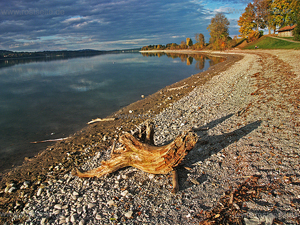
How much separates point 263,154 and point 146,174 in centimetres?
411

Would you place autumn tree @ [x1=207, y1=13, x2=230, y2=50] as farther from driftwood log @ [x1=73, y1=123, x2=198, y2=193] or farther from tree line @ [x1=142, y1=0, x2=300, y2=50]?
driftwood log @ [x1=73, y1=123, x2=198, y2=193]

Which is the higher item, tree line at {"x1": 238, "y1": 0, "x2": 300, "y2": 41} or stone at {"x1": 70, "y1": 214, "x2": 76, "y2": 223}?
tree line at {"x1": 238, "y1": 0, "x2": 300, "y2": 41}

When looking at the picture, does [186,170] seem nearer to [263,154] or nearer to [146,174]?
[146,174]

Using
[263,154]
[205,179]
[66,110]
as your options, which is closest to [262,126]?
Answer: [263,154]

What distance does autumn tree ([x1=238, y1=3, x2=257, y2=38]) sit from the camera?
7714 cm

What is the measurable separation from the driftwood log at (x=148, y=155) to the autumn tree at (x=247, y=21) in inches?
3709

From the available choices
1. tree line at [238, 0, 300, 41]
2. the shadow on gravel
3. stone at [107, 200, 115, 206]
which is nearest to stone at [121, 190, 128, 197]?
stone at [107, 200, 115, 206]

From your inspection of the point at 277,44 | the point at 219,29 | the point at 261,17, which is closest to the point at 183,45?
the point at 219,29

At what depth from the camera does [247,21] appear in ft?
259

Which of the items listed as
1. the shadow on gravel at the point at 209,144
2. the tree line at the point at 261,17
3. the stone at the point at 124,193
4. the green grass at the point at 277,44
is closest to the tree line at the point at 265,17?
the tree line at the point at 261,17

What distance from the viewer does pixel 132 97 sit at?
71.8 feet

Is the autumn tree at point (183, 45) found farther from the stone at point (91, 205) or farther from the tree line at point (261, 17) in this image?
the stone at point (91, 205)

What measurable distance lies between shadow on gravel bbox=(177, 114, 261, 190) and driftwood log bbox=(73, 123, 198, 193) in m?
0.77

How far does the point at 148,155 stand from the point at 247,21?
3760 inches
